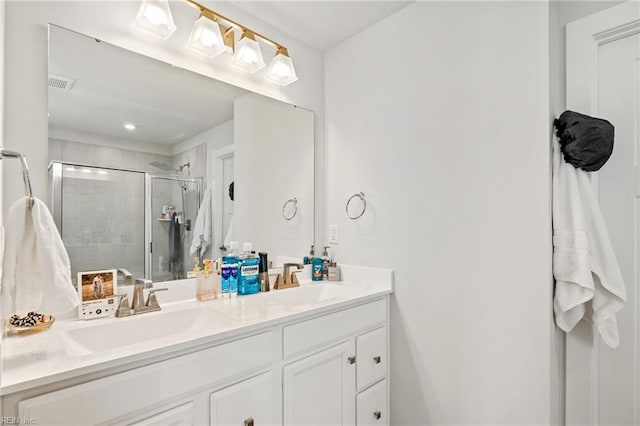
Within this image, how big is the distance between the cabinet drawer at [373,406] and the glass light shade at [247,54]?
1.84 meters

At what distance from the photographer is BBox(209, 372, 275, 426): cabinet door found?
1.11 m

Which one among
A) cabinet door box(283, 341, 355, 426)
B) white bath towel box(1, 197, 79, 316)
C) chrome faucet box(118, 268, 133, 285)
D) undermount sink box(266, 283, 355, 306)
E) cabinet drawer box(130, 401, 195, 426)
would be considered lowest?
cabinet door box(283, 341, 355, 426)

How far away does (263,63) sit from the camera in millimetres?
1814

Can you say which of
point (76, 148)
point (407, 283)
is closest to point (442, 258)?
point (407, 283)

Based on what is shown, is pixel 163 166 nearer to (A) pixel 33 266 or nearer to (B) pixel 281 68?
(A) pixel 33 266

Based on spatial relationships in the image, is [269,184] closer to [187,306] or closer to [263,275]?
[263,275]

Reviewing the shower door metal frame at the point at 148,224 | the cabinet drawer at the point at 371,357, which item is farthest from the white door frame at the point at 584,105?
the shower door metal frame at the point at 148,224

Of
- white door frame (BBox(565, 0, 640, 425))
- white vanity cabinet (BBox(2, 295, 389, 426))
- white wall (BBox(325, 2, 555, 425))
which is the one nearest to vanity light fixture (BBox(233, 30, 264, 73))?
white wall (BBox(325, 2, 555, 425))

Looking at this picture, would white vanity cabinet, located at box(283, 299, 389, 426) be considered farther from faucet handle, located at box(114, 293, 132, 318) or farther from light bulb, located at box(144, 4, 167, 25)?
light bulb, located at box(144, 4, 167, 25)

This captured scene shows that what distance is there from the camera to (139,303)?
4.45 feet

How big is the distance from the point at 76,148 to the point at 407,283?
169cm

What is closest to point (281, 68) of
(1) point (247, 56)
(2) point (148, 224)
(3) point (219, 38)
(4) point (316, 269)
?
(1) point (247, 56)

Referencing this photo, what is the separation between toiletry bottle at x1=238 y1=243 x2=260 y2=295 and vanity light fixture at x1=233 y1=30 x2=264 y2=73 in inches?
41.8

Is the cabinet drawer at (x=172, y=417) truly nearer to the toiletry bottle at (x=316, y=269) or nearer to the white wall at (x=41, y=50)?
the white wall at (x=41, y=50)
